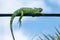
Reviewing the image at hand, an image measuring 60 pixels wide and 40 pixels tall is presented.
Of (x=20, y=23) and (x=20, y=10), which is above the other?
(x=20, y=10)

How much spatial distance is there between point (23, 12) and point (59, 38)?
2.49 meters

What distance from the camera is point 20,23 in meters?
1.35

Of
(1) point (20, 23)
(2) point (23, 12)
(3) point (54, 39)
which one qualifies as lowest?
(3) point (54, 39)

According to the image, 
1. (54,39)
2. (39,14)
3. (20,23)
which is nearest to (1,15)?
(20,23)

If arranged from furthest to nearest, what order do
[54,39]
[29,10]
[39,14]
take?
1. [54,39]
2. [39,14]
3. [29,10]

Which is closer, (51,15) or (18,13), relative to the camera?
(18,13)

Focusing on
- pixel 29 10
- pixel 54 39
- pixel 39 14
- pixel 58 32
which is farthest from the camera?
pixel 54 39

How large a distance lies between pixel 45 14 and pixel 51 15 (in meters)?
0.04

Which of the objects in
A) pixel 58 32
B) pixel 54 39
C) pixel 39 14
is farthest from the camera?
pixel 54 39

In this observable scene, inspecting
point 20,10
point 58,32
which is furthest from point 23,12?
point 58,32

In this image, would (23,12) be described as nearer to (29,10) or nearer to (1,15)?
(29,10)

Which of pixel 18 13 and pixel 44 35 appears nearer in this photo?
pixel 18 13

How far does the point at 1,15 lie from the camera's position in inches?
53.9

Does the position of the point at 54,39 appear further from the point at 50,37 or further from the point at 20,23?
the point at 20,23
